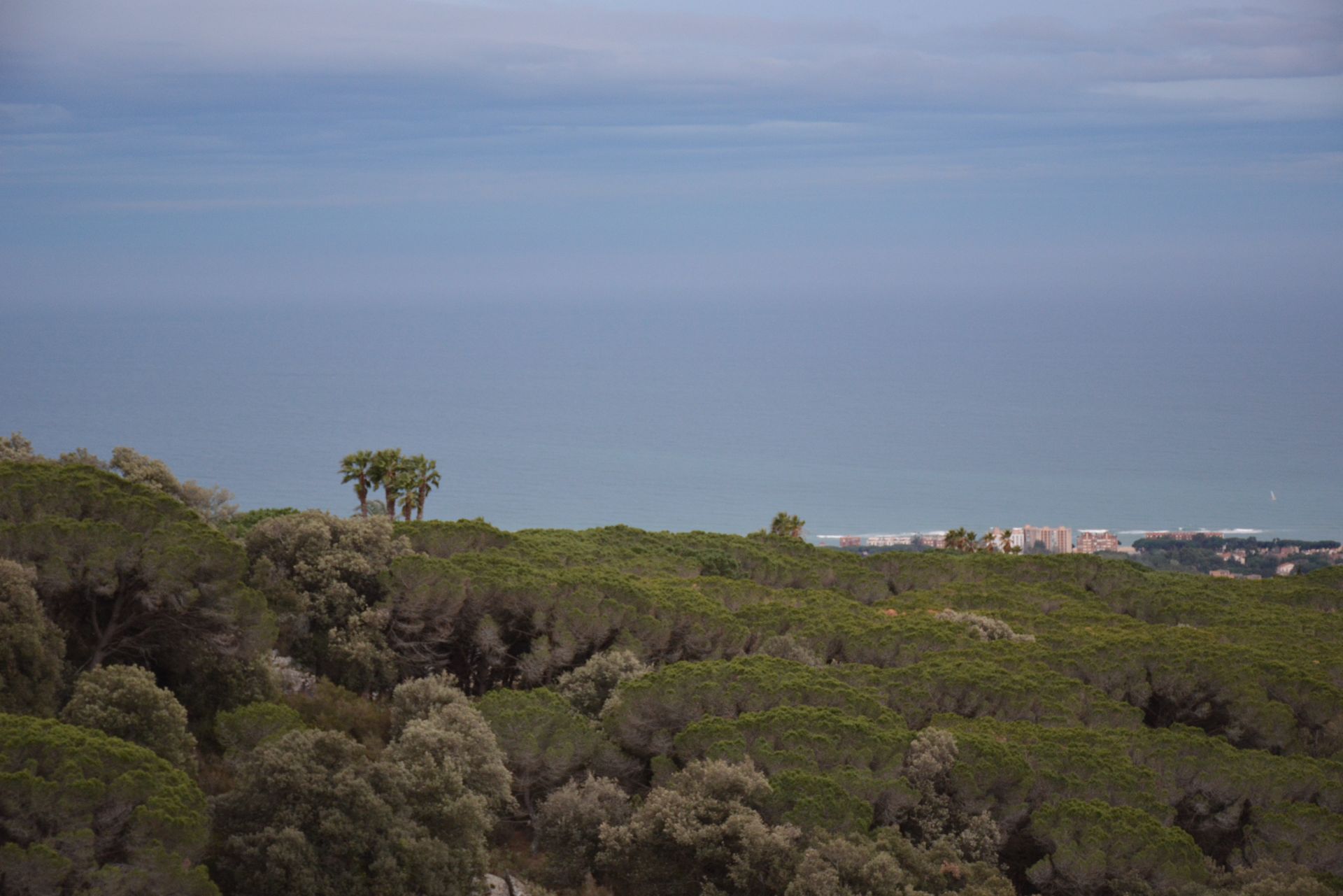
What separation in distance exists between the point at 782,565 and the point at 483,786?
1839 centimetres

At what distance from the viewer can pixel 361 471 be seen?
42188mm

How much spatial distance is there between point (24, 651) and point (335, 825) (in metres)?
4.93

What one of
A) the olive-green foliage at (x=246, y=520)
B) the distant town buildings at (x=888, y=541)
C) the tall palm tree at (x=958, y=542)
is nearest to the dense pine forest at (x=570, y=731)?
the olive-green foliage at (x=246, y=520)

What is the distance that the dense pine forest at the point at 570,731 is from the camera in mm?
15492

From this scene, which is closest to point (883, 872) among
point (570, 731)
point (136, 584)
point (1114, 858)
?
point (1114, 858)

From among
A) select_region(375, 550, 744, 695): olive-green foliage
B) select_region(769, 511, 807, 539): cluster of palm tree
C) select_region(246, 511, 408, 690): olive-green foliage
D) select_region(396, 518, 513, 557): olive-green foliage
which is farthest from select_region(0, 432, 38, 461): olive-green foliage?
select_region(769, 511, 807, 539): cluster of palm tree

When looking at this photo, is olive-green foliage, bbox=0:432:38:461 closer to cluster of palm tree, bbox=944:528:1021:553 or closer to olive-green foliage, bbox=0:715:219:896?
olive-green foliage, bbox=0:715:219:896

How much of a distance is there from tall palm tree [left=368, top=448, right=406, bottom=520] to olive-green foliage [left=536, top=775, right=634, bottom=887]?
940 inches

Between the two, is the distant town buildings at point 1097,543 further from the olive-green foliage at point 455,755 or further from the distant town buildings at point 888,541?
the olive-green foliage at point 455,755

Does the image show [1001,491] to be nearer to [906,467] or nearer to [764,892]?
[906,467]

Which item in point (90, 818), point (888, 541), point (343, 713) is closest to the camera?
point (90, 818)

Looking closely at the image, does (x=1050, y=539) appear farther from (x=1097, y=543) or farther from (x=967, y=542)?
(x=967, y=542)

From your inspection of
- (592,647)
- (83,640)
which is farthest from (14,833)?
(592,647)

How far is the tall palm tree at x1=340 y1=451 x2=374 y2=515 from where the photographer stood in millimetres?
41812
